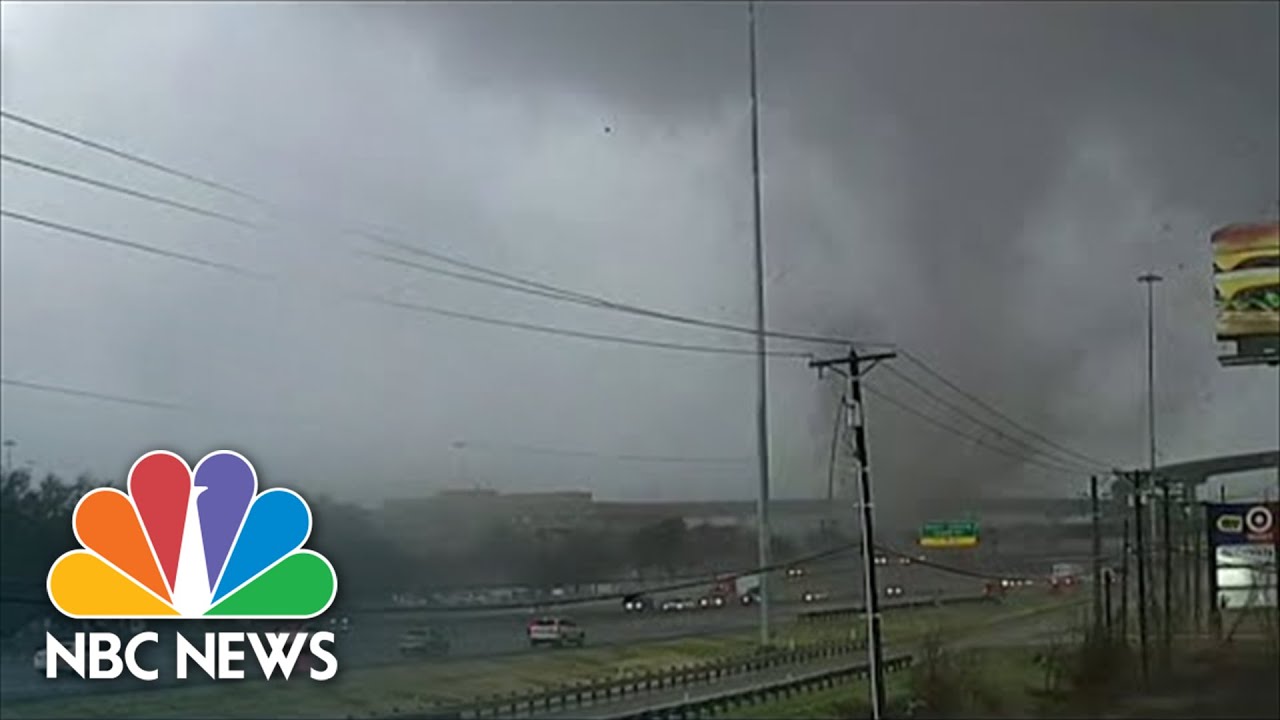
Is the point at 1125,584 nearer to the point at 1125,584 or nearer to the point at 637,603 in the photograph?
the point at 1125,584

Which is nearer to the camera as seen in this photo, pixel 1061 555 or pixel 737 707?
pixel 737 707

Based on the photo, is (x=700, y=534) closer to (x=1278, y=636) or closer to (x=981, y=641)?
(x=981, y=641)

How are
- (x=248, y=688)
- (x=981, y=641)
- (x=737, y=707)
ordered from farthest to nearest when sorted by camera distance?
(x=981, y=641) < (x=737, y=707) < (x=248, y=688)

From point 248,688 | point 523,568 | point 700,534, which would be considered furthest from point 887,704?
point 248,688

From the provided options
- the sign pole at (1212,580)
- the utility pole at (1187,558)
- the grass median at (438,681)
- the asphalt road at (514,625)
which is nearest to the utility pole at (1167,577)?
the utility pole at (1187,558)

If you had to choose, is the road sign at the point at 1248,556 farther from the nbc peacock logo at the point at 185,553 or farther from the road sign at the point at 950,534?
the nbc peacock logo at the point at 185,553
